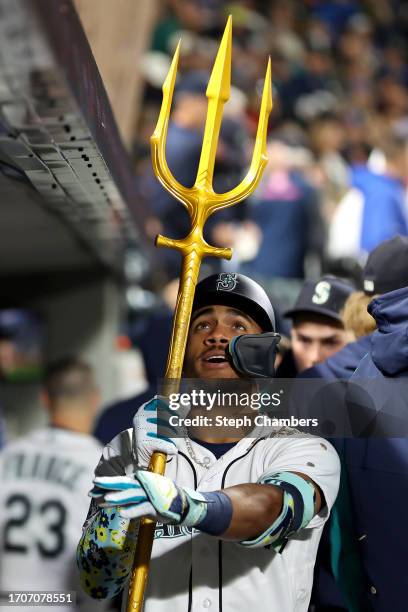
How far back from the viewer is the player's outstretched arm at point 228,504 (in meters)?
2.17

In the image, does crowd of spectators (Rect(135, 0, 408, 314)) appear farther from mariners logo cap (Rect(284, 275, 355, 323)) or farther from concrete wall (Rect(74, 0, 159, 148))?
mariners logo cap (Rect(284, 275, 355, 323))

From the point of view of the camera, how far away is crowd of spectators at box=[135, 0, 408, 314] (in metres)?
7.50

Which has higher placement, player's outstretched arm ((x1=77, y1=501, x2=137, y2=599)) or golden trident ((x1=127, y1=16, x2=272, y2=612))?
golden trident ((x1=127, y1=16, x2=272, y2=612))

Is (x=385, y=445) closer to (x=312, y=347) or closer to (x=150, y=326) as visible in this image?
(x=312, y=347)

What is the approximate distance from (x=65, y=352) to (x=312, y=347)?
3.26 metres

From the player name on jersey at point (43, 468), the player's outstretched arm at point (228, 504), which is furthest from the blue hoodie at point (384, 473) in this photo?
the player name on jersey at point (43, 468)

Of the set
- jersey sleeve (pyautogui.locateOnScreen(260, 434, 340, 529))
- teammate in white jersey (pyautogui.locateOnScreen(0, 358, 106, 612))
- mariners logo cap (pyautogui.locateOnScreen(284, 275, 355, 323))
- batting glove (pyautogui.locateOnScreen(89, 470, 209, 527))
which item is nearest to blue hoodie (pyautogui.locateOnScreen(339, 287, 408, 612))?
jersey sleeve (pyautogui.locateOnScreen(260, 434, 340, 529))

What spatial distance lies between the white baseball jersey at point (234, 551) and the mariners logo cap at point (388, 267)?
73 cm

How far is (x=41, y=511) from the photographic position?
13.7 feet

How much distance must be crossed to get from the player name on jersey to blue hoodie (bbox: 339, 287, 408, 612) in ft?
5.09

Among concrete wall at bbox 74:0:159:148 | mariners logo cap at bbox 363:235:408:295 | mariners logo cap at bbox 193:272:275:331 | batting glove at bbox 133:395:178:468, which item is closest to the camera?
batting glove at bbox 133:395:178:468

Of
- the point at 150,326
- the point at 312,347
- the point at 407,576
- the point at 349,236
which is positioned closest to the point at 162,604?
the point at 407,576

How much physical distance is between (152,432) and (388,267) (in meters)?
1.09

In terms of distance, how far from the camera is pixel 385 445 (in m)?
2.88
